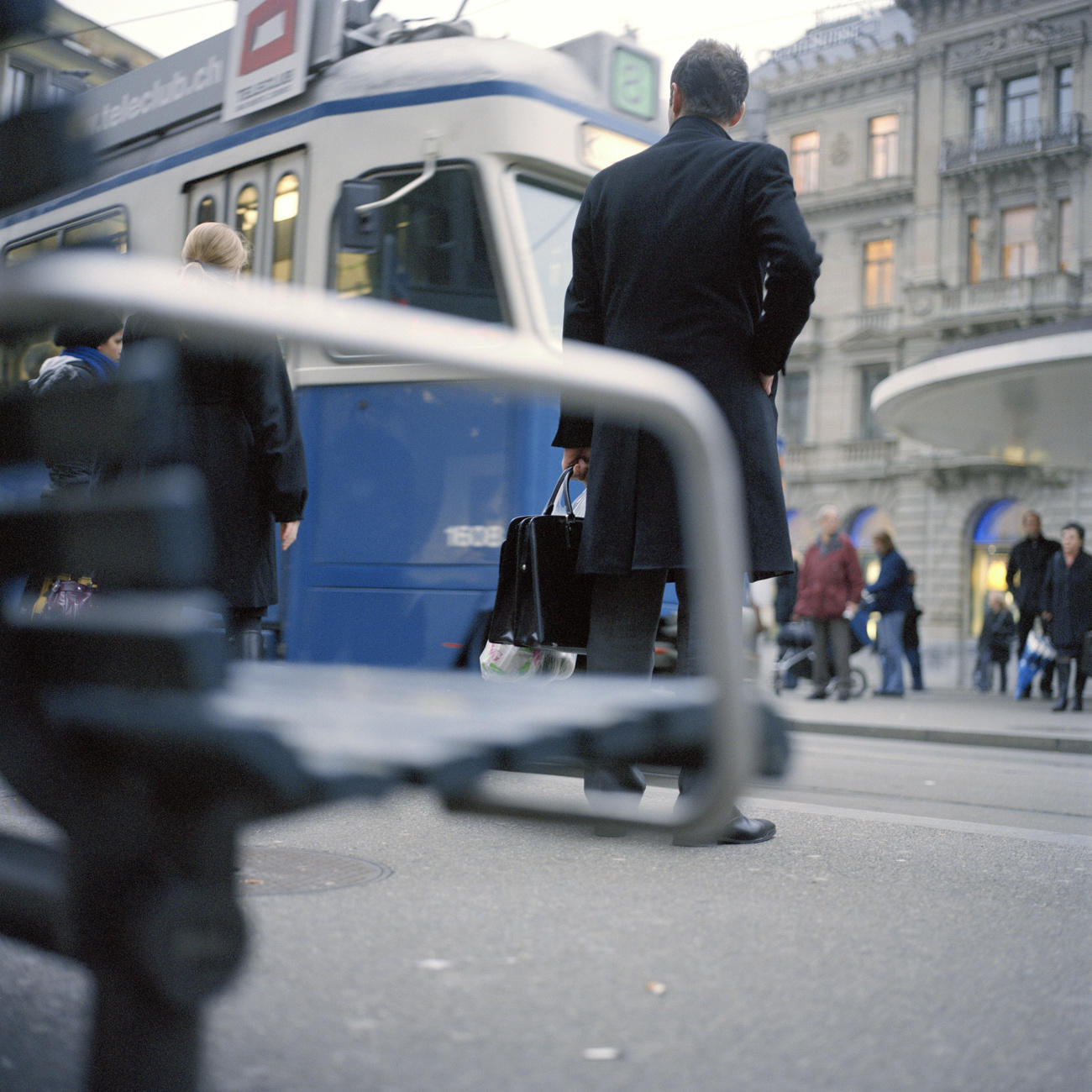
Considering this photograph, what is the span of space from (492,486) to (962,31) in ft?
111

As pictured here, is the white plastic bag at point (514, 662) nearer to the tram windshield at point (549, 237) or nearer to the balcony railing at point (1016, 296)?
the tram windshield at point (549, 237)

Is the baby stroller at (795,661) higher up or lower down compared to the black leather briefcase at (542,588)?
lower down

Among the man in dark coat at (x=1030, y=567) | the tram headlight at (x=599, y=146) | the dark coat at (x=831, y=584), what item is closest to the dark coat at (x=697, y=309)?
the tram headlight at (x=599, y=146)

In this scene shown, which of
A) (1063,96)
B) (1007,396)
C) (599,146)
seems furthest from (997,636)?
(1063,96)

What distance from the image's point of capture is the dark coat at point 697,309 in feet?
10.7

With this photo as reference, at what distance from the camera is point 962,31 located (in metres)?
35.1

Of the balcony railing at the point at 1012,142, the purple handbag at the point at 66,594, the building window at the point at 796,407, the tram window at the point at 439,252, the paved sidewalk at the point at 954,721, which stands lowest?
the paved sidewalk at the point at 954,721

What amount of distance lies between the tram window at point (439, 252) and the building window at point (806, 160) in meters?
33.6

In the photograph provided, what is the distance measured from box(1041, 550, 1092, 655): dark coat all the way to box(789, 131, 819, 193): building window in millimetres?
27717

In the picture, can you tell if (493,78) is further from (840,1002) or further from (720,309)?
(840,1002)

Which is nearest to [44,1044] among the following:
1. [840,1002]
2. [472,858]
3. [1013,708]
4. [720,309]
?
[840,1002]

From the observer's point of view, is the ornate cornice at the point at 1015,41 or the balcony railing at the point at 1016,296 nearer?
the balcony railing at the point at 1016,296

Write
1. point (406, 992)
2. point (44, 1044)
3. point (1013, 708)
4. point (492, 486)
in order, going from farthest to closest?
1. point (1013, 708)
2. point (492, 486)
3. point (406, 992)
4. point (44, 1044)

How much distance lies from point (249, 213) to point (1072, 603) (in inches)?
331
